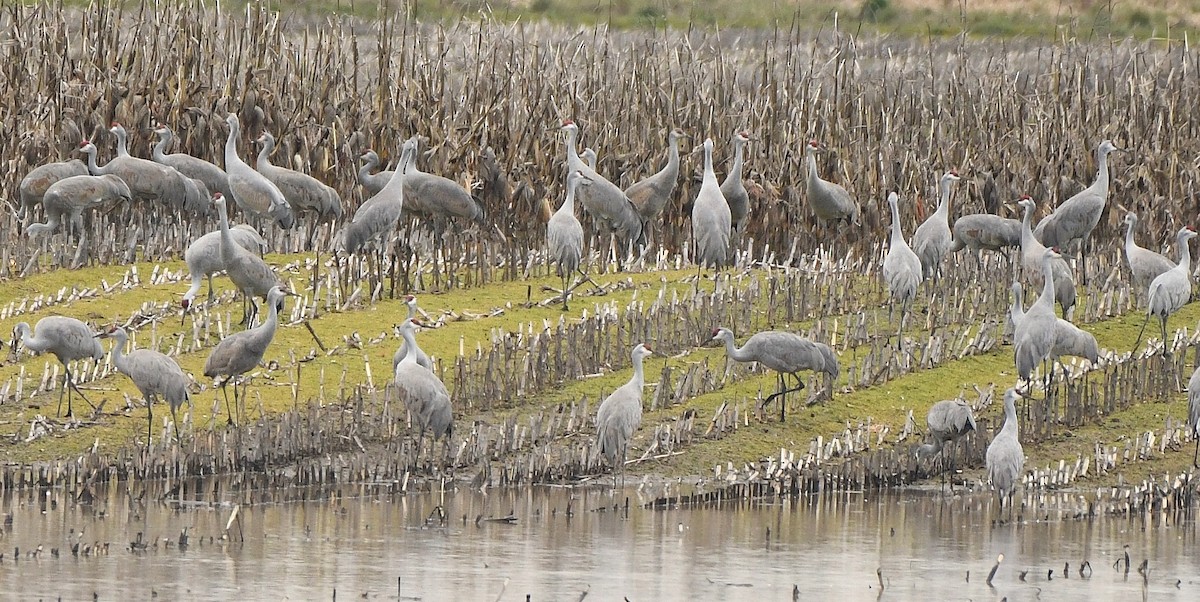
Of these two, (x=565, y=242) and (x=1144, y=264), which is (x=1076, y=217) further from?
(x=565, y=242)

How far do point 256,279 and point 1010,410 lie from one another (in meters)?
5.07

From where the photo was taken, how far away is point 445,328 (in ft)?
47.4

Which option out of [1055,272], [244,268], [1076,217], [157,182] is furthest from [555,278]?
[1076,217]

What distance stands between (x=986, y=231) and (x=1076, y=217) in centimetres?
71

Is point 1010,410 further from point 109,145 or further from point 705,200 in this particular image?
point 109,145

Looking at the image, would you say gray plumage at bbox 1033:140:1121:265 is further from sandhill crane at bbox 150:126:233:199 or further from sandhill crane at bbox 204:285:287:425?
sandhill crane at bbox 204:285:287:425

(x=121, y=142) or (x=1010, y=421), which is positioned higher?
(x=121, y=142)

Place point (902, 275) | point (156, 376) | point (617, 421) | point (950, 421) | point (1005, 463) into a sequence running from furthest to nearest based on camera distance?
point (902, 275)
point (950, 421)
point (156, 376)
point (617, 421)
point (1005, 463)

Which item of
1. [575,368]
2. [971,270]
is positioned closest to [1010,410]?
[575,368]

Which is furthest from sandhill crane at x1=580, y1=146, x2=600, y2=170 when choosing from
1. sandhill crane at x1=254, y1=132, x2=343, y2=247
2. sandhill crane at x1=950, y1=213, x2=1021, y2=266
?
sandhill crane at x1=950, y1=213, x2=1021, y2=266

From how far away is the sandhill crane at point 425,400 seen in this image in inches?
437

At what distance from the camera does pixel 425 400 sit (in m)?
11.1

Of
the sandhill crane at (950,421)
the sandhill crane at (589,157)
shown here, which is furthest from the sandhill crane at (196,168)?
the sandhill crane at (950,421)

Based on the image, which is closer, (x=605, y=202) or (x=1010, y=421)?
(x=1010, y=421)
